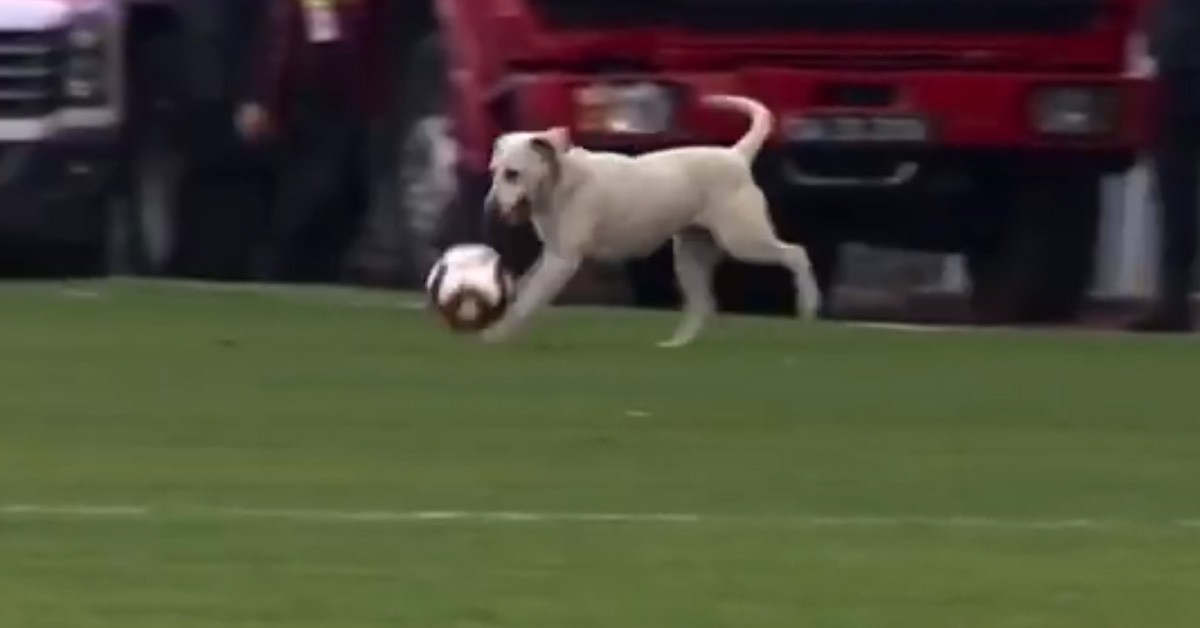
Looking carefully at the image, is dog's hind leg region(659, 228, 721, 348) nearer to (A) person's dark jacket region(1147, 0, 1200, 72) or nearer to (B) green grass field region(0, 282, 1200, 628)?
(B) green grass field region(0, 282, 1200, 628)

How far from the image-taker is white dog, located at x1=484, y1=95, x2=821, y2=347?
52.7 ft

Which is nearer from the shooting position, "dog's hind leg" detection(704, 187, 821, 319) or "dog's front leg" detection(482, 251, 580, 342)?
"dog's front leg" detection(482, 251, 580, 342)

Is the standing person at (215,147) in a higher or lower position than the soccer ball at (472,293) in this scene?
lower

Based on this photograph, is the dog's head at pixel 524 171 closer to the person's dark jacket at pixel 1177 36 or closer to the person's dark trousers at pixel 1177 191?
the person's dark jacket at pixel 1177 36

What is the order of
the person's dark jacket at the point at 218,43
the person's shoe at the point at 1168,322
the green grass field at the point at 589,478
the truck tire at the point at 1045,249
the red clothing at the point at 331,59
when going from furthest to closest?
the person's dark jacket at the point at 218,43, the red clothing at the point at 331,59, the truck tire at the point at 1045,249, the person's shoe at the point at 1168,322, the green grass field at the point at 589,478

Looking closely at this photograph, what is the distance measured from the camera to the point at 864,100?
17.9 meters

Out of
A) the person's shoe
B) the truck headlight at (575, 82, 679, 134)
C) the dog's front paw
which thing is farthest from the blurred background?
the dog's front paw

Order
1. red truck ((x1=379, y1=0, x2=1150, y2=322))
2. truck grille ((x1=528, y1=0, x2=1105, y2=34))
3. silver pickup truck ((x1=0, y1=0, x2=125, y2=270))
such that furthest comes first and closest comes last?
silver pickup truck ((x1=0, y1=0, x2=125, y2=270)), truck grille ((x1=528, y1=0, x2=1105, y2=34)), red truck ((x1=379, y1=0, x2=1150, y2=322))

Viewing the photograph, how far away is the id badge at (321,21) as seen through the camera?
19.6 meters

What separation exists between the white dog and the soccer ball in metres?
0.05

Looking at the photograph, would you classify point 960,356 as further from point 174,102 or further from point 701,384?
point 174,102

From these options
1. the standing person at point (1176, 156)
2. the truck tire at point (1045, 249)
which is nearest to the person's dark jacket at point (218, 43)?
the truck tire at point (1045, 249)

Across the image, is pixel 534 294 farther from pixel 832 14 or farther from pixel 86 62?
pixel 86 62

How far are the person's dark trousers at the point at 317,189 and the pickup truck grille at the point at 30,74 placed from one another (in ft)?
3.19
